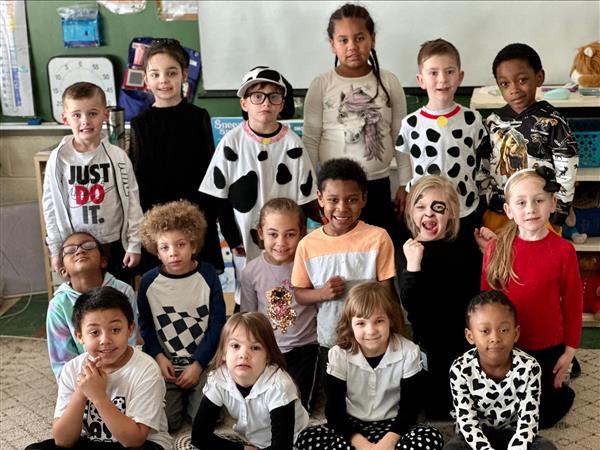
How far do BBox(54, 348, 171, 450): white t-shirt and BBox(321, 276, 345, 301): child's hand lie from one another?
593 millimetres

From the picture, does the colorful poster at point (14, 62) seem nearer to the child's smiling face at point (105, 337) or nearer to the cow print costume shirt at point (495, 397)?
the child's smiling face at point (105, 337)

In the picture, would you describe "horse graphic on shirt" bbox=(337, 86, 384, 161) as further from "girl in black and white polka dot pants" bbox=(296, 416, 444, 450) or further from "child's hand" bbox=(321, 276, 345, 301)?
"girl in black and white polka dot pants" bbox=(296, 416, 444, 450)

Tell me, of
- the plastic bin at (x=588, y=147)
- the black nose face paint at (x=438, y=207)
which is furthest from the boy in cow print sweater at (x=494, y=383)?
the plastic bin at (x=588, y=147)

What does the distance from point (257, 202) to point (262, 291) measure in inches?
12.7

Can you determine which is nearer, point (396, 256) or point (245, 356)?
point (245, 356)

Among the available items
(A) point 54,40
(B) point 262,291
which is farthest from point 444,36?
(A) point 54,40

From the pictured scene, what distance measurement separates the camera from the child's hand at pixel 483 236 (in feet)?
9.21

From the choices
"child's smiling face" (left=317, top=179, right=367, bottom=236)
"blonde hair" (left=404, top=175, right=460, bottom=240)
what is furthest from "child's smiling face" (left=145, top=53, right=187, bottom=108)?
"blonde hair" (left=404, top=175, right=460, bottom=240)

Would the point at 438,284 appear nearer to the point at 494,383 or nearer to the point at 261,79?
the point at 494,383

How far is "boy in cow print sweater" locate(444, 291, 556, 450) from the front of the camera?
7.75 ft

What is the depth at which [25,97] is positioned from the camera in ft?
12.9

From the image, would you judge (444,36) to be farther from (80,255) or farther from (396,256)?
(80,255)

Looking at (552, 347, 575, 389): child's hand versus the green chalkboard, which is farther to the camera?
the green chalkboard

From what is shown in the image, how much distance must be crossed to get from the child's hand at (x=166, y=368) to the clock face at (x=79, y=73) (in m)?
1.54
